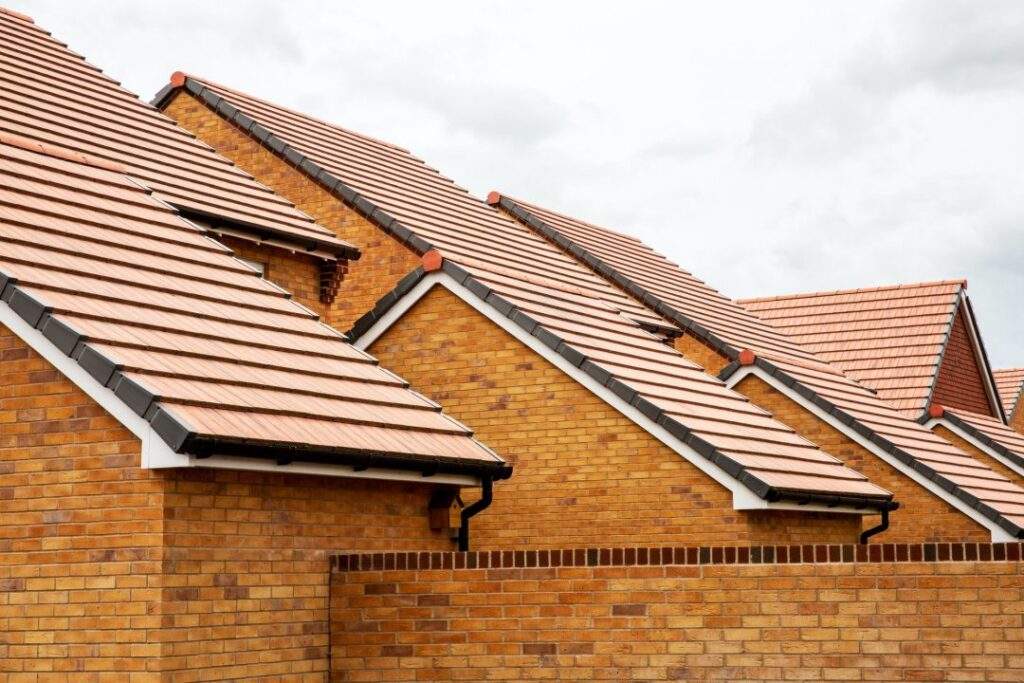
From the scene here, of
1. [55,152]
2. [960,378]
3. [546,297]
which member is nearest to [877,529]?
[546,297]

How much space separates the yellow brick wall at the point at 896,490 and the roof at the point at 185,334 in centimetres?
941

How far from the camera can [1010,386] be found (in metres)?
42.7

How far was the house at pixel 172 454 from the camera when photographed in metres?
8.99

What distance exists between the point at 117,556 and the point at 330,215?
353 inches

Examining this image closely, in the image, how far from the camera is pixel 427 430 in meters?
11.7

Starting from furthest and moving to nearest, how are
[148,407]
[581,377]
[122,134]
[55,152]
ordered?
[122,134]
[581,377]
[55,152]
[148,407]

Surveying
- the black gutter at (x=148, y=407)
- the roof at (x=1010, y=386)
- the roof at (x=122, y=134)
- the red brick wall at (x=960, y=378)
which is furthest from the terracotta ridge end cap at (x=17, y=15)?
the roof at (x=1010, y=386)

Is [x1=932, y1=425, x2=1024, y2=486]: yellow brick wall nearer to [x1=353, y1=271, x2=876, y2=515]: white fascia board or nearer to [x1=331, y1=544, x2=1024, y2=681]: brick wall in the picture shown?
[x1=353, y1=271, x2=876, y2=515]: white fascia board

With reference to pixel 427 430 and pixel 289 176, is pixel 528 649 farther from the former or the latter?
pixel 289 176

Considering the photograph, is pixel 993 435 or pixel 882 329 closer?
pixel 993 435

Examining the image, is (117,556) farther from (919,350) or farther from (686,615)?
(919,350)

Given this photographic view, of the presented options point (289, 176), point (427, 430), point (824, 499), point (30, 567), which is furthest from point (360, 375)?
point (289, 176)

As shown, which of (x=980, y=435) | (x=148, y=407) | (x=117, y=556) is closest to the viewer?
(x=148, y=407)

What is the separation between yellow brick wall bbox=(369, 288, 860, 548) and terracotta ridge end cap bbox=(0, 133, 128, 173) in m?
3.63
